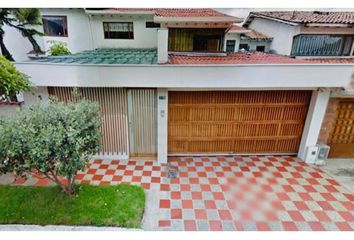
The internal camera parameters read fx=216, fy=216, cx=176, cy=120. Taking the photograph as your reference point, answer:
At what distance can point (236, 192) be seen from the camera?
20.6ft

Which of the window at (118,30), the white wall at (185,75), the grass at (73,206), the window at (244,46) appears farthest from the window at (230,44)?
the grass at (73,206)

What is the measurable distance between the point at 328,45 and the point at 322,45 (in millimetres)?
292

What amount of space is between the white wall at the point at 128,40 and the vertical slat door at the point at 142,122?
6130 mm

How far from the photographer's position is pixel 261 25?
14.6m

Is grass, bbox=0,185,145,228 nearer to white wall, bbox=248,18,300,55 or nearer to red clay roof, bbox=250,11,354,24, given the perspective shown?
white wall, bbox=248,18,300,55

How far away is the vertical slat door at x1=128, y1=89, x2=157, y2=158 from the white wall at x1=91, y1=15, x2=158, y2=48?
6.13m

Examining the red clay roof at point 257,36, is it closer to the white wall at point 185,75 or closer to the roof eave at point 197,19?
the roof eave at point 197,19

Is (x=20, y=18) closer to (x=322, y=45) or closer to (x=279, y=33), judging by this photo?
(x=279, y=33)

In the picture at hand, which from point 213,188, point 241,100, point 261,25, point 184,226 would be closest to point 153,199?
point 184,226

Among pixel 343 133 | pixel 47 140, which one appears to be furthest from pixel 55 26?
pixel 343 133

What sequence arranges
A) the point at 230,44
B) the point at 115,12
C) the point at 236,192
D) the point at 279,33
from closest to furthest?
1. the point at 236,192
2. the point at 115,12
3. the point at 279,33
4. the point at 230,44

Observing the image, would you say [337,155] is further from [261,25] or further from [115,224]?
[261,25]

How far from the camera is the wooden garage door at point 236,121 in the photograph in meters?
7.58

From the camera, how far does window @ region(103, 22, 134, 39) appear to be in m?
11.9
